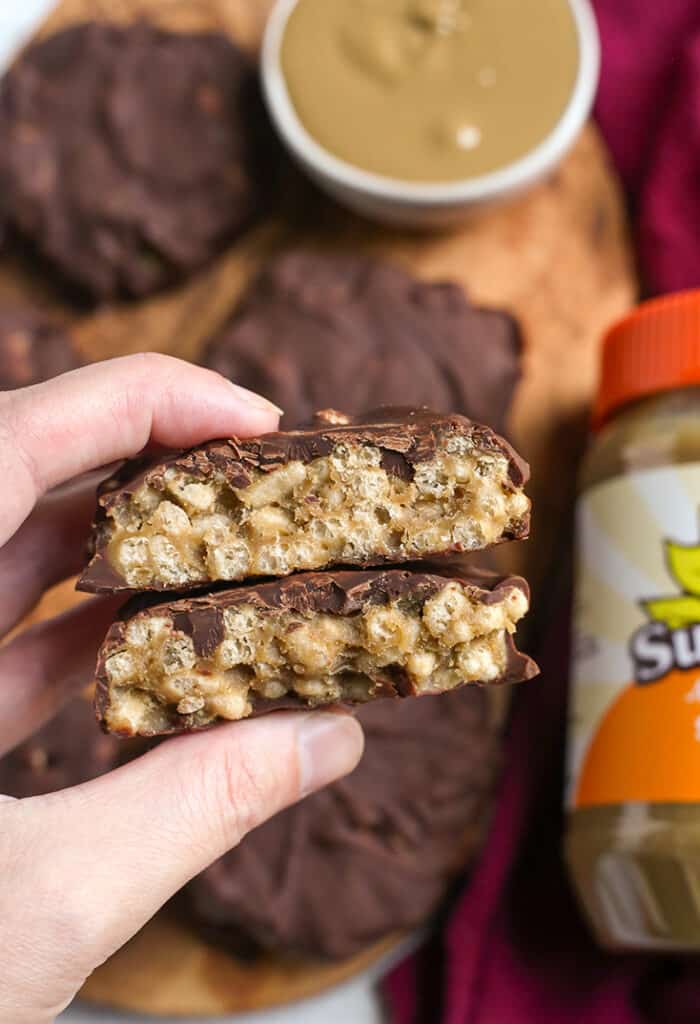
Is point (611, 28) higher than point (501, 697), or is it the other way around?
point (611, 28)

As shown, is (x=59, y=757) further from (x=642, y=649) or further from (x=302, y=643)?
(x=642, y=649)

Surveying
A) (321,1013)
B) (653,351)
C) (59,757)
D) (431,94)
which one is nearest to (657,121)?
(431,94)

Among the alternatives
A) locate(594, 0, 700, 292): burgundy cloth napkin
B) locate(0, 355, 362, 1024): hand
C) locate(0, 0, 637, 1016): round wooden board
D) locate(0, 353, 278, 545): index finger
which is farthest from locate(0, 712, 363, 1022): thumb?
locate(594, 0, 700, 292): burgundy cloth napkin

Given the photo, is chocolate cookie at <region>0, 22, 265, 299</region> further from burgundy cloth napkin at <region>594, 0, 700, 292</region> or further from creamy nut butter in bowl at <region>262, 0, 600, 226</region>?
burgundy cloth napkin at <region>594, 0, 700, 292</region>

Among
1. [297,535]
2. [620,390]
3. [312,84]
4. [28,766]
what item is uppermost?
[312,84]

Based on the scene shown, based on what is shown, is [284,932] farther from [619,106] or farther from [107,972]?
[619,106]

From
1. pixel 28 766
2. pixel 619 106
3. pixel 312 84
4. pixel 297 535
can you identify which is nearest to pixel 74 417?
pixel 297 535

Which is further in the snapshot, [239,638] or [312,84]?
[312,84]
